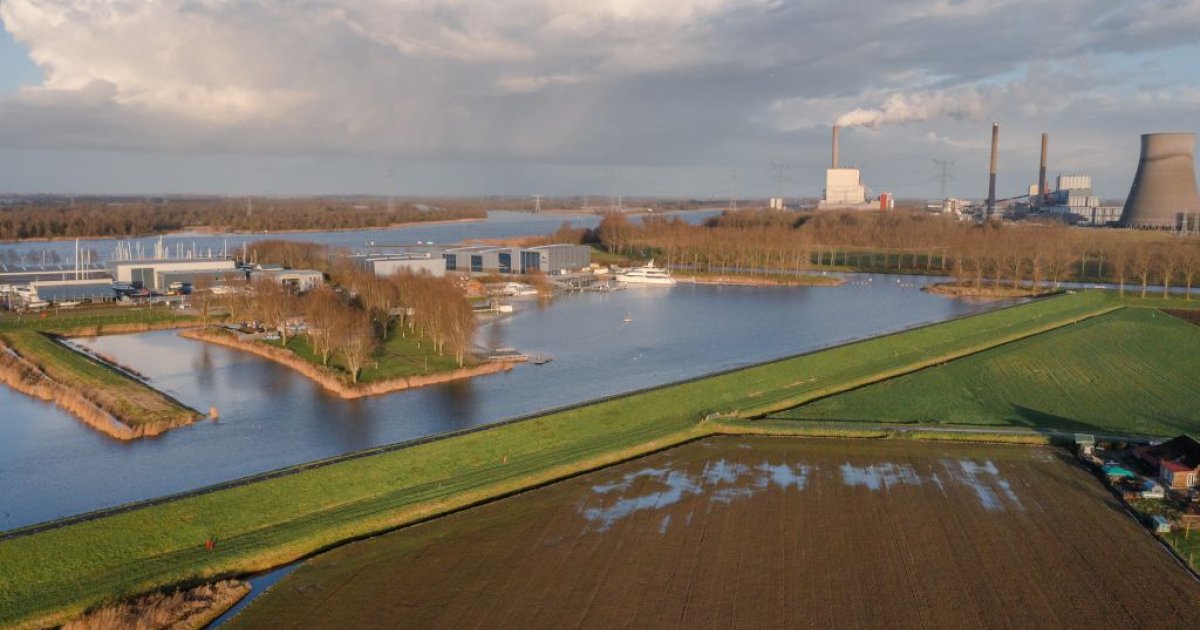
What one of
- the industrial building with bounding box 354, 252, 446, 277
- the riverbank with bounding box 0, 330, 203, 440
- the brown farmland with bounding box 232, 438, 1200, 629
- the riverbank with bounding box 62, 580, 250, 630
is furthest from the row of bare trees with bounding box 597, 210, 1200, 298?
the riverbank with bounding box 62, 580, 250, 630

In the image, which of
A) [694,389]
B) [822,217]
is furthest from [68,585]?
[822,217]

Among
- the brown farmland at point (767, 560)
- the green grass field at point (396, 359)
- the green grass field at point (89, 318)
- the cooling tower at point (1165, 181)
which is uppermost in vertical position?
the cooling tower at point (1165, 181)

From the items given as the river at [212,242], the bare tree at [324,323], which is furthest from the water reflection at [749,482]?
the river at [212,242]

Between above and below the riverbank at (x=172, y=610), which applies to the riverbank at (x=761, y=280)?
above

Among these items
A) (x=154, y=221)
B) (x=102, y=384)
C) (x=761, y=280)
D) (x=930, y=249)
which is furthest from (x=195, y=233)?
(x=102, y=384)

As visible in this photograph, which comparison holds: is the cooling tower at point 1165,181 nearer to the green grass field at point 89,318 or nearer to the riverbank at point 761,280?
the riverbank at point 761,280

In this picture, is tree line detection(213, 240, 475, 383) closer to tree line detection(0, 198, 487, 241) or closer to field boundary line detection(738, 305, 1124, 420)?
field boundary line detection(738, 305, 1124, 420)
